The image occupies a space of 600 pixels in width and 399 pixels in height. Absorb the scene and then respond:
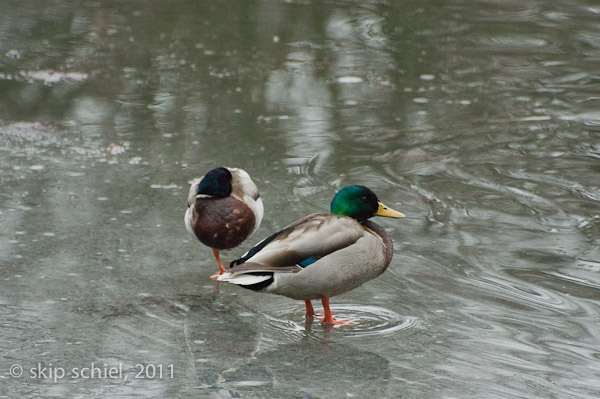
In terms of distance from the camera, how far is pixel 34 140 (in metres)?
7.39

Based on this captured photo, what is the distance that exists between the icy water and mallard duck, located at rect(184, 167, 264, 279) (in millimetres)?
240

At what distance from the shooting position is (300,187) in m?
6.43

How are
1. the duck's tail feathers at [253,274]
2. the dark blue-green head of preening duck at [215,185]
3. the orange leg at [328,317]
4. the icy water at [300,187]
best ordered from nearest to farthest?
the icy water at [300,187], the duck's tail feathers at [253,274], the orange leg at [328,317], the dark blue-green head of preening duck at [215,185]

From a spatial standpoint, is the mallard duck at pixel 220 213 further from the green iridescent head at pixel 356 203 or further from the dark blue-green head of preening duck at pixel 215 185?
the green iridescent head at pixel 356 203

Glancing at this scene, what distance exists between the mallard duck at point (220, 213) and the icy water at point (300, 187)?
0.79 ft

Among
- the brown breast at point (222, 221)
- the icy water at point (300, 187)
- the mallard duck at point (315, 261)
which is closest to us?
the icy water at point (300, 187)

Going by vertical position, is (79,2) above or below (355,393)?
above

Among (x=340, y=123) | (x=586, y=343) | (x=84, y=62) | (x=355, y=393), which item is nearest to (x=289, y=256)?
(x=355, y=393)

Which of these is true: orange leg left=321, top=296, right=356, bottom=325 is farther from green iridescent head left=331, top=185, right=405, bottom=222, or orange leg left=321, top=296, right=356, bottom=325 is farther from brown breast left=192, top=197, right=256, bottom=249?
brown breast left=192, top=197, right=256, bottom=249

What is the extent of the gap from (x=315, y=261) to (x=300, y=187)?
7.04 feet

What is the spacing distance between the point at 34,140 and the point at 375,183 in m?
2.86

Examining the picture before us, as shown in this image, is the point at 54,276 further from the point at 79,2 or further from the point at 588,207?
the point at 79,2

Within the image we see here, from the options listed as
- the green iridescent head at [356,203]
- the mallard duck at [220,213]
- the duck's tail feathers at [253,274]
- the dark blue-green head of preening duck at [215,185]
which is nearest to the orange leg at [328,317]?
the duck's tail feathers at [253,274]

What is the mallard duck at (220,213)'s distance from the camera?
508 centimetres
